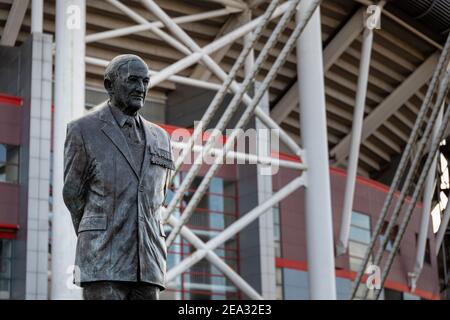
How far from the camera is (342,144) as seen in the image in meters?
46.0

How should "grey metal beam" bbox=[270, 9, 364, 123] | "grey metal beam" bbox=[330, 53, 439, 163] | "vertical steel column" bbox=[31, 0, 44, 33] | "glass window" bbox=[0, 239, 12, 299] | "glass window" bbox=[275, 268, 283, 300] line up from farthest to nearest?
"grey metal beam" bbox=[330, 53, 439, 163] < "grey metal beam" bbox=[270, 9, 364, 123] < "glass window" bbox=[275, 268, 283, 300] < "vertical steel column" bbox=[31, 0, 44, 33] < "glass window" bbox=[0, 239, 12, 299]

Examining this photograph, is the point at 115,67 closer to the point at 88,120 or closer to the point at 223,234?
the point at 88,120

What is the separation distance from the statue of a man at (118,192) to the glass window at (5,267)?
82.1 ft

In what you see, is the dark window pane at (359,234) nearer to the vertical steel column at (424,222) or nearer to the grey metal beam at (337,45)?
the vertical steel column at (424,222)

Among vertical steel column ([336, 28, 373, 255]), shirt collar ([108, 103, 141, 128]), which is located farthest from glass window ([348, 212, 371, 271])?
shirt collar ([108, 103, 141, 128])

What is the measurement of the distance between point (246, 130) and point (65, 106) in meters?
9.94

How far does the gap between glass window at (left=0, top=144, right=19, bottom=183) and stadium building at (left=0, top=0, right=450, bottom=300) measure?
0.13ft

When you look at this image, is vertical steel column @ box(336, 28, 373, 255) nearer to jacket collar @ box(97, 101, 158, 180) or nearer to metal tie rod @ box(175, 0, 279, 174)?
metal tie rod @ box(175, 0, 279, 174)

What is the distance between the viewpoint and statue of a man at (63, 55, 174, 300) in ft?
22.8

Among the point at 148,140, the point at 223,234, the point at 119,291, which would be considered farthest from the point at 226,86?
the point at 119,291

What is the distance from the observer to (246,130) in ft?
120

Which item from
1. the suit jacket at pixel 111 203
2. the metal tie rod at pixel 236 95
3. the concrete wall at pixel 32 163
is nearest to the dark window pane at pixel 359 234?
the concrete wall at pixel 32 163
